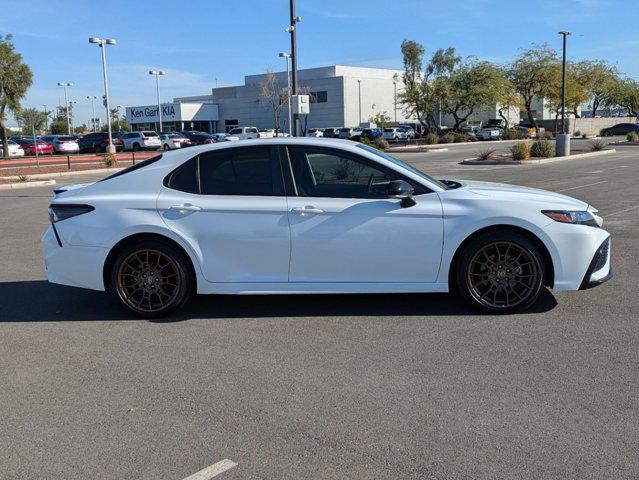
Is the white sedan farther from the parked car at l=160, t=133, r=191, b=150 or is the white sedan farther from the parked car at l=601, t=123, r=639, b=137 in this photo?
the parked car at l=601, t=123, r=639, b=137

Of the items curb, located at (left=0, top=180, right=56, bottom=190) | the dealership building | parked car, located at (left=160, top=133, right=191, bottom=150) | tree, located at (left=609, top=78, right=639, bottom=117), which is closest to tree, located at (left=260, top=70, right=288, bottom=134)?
the dealership building

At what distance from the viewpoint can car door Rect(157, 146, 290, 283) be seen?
572cm

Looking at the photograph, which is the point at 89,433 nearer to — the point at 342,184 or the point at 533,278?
the point at 342,184

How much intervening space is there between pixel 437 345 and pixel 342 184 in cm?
168

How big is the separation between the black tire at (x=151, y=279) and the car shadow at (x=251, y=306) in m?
0.19

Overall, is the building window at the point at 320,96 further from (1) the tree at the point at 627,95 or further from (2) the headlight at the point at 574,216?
(2) the headlight at the point at 574,216

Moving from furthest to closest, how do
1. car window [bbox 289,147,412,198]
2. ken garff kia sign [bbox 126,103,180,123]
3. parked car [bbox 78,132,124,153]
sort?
ken garff kia sign [bbox 126,103,180,123], parked car [bbox 78,132,124,153], car window [bbox 289,147,412,198]

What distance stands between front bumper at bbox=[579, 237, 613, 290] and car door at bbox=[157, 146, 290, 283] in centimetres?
267

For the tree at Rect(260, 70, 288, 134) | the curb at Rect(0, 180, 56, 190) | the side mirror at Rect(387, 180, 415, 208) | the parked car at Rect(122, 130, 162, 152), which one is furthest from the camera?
the tree at Rect(260, 70, 288, 134)

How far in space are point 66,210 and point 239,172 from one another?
5.38 ft

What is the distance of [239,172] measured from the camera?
591 centimetres

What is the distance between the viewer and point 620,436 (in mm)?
3547

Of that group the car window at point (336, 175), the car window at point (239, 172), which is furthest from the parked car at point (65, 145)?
the car window at point (336, 175)

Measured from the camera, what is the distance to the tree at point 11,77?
125ft
